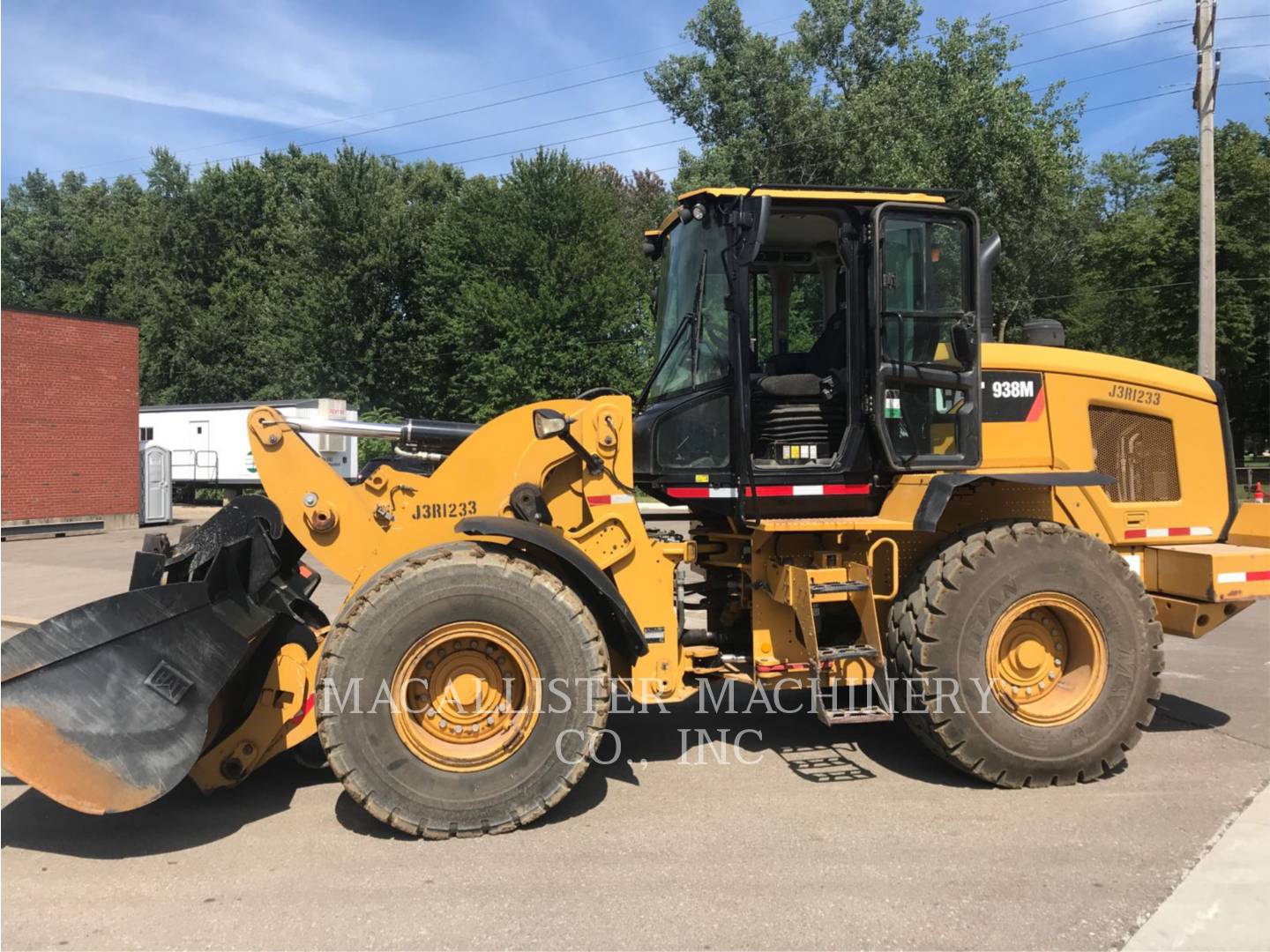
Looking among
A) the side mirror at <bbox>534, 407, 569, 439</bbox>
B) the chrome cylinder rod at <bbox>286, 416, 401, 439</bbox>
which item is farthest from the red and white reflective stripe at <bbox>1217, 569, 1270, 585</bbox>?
the chrome cylinder rod at <bbox>286, 416, 401, 439</bbox>

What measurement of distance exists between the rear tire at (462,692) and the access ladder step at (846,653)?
117cm

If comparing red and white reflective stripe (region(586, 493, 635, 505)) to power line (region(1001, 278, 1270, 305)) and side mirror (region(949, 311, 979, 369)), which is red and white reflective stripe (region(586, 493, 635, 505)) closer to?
side mirror (region(949, 311, 979, 369))

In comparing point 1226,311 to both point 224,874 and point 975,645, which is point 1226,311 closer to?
point 975,645

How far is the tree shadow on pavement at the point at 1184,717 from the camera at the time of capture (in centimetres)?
566

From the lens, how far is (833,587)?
15.4 feet

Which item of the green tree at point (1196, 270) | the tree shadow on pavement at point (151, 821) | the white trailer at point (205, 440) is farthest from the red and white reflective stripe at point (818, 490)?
the green tree at point (1196, 270)

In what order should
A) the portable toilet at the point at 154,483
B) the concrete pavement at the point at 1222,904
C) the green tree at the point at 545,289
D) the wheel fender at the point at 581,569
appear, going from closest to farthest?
the concrete pavement at the point at 1222,904 < the wheel fender at the point at 581,569 < the portable toilet at the point at 154,483 < the green tree at the point at 545,289

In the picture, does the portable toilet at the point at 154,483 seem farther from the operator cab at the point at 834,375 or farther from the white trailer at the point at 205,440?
the operator cab at the point at 834,375

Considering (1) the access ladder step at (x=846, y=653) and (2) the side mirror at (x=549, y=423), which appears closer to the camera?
(2) the side mirror at (x=549, y=423)

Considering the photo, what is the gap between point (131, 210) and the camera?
5122 centimetres

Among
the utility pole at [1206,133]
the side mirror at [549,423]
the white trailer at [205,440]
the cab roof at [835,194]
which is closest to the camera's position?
the side mirror at [549,423]

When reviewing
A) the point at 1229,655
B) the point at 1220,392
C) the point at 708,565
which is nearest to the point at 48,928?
the point at 708,565

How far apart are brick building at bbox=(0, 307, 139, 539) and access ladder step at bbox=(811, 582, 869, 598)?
1984cm

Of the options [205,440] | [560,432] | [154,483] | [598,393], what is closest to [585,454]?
[560,432]
